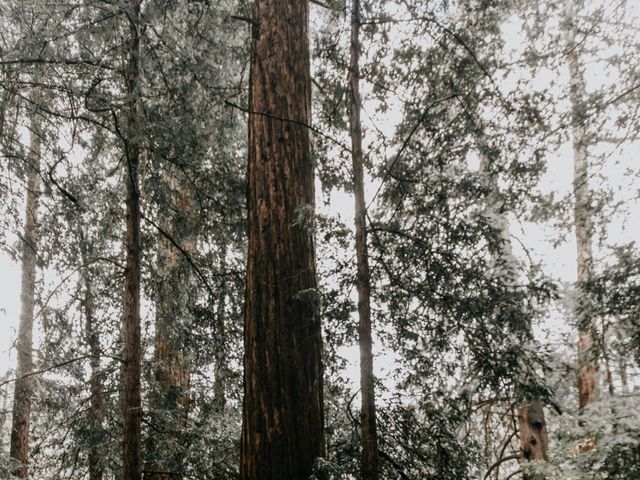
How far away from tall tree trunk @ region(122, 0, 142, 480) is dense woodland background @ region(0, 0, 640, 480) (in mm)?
18

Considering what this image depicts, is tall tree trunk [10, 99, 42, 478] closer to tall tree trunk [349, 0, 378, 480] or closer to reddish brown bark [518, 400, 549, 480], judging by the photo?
tall tree trunk [349, 0, 378, 480]

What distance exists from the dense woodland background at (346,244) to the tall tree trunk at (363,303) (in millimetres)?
12

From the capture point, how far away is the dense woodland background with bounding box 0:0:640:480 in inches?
133

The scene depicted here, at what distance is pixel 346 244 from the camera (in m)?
3.12

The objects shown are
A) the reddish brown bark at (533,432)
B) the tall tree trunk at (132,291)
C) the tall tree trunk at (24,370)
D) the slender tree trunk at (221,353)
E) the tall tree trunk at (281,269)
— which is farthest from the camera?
the tall tree trunk at (24,370)

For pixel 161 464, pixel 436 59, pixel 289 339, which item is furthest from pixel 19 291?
pixel 436 59

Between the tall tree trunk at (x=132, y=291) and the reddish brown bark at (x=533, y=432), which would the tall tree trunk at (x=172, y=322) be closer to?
the tall tree trunk at (x=132, y=291)

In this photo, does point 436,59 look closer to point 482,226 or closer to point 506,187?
point 506,187

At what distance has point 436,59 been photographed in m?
4.49

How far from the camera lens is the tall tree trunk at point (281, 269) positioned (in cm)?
329

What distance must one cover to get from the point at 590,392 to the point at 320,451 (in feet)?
18.7

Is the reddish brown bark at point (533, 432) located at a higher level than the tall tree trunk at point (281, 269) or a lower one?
lower

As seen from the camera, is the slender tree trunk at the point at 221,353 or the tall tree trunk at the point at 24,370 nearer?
the slender tree trunk at the point at 221,353

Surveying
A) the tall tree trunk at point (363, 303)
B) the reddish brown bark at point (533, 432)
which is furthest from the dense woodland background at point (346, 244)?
the reddish brown bark at point (533, 432)
